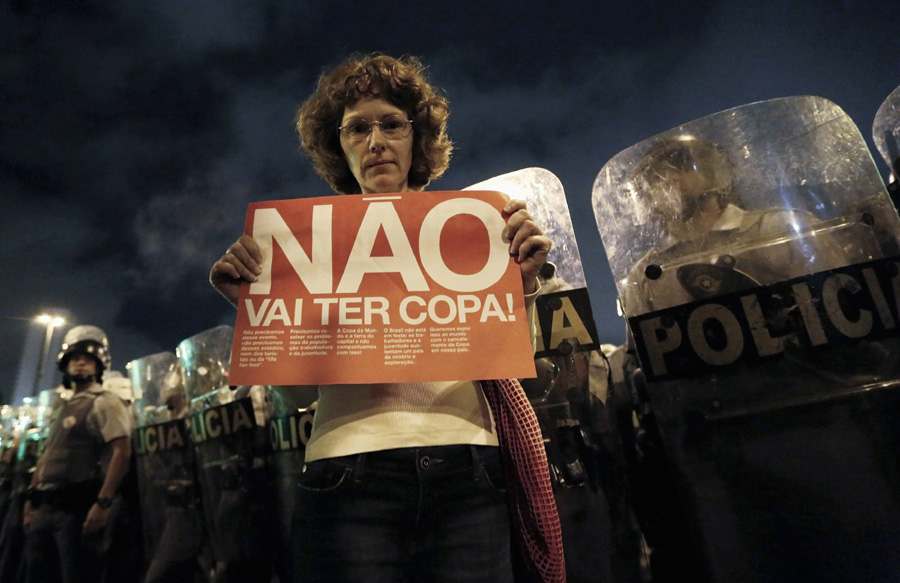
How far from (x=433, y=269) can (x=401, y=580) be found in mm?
601

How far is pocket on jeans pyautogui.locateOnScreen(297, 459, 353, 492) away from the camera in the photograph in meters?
0.80

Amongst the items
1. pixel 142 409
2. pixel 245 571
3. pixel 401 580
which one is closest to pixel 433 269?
pixel 401 580

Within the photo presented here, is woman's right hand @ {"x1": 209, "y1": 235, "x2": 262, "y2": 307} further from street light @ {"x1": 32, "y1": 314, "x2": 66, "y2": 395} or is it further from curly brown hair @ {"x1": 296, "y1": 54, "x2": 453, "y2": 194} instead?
street light @ {"x1": 32, "y1": 314, "x2": 66, "y2": 395}

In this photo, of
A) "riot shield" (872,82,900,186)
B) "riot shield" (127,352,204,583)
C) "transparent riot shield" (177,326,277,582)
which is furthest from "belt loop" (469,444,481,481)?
"riot shield" (127,352,204,583)

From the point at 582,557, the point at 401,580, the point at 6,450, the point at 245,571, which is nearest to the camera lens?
the point at 401,580

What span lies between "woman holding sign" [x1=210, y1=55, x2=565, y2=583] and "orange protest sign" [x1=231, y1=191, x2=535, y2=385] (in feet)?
0.16

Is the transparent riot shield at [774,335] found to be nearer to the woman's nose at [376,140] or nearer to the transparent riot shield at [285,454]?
the woman's nose at [376,140]

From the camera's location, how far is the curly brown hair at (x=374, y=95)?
4.04ft

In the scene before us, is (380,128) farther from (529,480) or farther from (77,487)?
(77,487)

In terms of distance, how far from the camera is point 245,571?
99.7 inches

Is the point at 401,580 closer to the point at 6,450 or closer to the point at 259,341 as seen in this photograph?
the point at 259,341

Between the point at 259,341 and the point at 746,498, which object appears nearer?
the point at 259,341

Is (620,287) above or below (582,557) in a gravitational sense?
above

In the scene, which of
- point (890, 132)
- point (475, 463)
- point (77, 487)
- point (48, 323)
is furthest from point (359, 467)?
point (48, 323)
